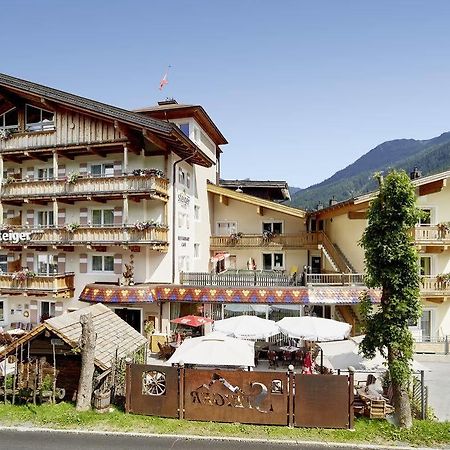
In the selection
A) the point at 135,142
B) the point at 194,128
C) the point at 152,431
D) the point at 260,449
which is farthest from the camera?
the point at 194,128

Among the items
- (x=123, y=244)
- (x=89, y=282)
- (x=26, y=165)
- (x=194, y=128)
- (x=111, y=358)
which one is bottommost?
(x=111, y=358)

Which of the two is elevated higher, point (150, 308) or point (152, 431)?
point (150, 308)

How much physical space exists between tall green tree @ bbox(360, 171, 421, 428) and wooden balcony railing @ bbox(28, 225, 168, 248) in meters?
11.9

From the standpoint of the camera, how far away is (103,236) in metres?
21.0

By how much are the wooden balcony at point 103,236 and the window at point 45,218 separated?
1725 mm

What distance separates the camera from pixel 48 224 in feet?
77.6

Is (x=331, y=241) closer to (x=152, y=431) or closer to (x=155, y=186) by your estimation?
(x=155, y=186)

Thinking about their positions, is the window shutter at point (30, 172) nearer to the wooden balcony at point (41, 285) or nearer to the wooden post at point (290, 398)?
the wooden balcony at point (41, 285)

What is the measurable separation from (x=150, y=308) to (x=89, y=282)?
12.7 feet

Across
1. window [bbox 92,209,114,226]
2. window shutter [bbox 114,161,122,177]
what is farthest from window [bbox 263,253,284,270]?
window shutter [bbox 114,161,122,177]

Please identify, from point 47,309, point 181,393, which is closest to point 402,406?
point 181,393

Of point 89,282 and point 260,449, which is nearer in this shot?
point 260,449

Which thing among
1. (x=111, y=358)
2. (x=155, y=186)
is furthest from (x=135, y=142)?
(x=111, y=358)

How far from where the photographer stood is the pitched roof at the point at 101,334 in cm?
1254
